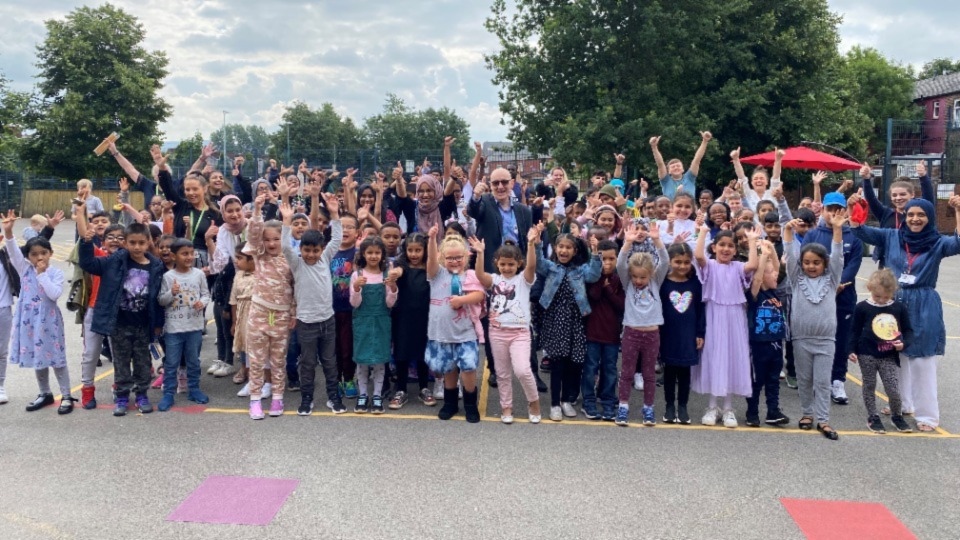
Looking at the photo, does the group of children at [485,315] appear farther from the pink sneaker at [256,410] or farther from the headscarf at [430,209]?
the headscarf at [430,209]

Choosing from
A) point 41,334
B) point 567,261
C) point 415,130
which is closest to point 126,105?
point 41,334

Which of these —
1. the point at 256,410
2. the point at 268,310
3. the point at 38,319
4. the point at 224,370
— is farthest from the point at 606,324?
the point at 38,319

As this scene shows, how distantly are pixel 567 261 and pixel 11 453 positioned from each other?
14.6 feet

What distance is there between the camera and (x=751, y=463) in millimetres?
4602

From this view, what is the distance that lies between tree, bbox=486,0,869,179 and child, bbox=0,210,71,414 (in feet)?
48.1

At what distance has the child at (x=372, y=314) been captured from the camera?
5.62 meters

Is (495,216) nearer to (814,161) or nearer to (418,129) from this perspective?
(814,161)

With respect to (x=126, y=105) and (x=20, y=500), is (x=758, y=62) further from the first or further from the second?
(x=126, y=105)

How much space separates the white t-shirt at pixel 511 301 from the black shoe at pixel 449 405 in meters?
0.73

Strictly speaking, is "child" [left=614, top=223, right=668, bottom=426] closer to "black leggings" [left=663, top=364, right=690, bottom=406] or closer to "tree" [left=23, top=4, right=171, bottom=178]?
"black leggings" [left=663, top=364, right=690, bottom=406]

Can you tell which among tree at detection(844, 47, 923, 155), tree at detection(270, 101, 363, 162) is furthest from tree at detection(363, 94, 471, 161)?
tree at detection(844, 47, 923, 155)

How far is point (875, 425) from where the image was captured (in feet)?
17.2

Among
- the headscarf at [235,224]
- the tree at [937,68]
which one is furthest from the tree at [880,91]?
the headscarf at [235,224]

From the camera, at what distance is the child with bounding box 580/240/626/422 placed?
5.52 m
